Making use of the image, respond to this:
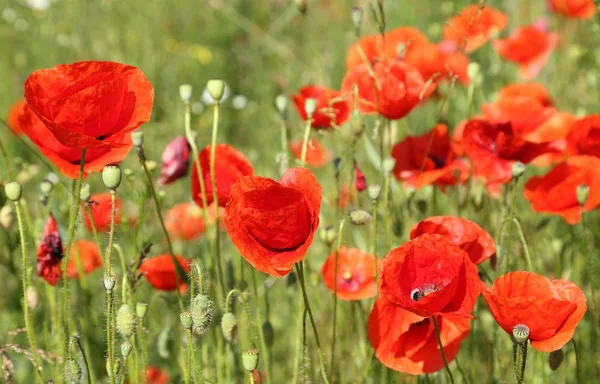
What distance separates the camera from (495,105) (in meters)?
2.20

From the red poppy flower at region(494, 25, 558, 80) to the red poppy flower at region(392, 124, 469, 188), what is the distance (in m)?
1.33

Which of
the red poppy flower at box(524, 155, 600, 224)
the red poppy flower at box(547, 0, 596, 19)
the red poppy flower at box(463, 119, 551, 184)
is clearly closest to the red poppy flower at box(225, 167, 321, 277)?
the red poppy flower at box(463, 119, 551, 184)

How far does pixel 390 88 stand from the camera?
1.88 metres

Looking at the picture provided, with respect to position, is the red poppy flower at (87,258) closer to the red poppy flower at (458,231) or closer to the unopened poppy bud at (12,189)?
the unopened poppy bud at (12,189)

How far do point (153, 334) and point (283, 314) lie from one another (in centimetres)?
63

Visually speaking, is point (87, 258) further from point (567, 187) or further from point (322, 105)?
point (567, 187)

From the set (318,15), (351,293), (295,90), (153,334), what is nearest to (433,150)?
(351,293)

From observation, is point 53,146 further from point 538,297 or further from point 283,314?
point 283,314

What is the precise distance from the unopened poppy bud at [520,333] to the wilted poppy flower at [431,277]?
73mm

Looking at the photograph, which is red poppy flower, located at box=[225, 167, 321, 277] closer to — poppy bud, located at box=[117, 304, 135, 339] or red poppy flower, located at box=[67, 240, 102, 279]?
poppy bud, located at box=[117, 304, 135, 339]

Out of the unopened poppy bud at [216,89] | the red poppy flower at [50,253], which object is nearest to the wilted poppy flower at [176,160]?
the red poppy flower at [50,253]

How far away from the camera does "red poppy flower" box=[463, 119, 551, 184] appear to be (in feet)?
6.14

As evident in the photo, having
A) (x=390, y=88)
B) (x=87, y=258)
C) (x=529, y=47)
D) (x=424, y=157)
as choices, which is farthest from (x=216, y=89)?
(x=529, y=47)

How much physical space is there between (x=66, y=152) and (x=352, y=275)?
69cm
